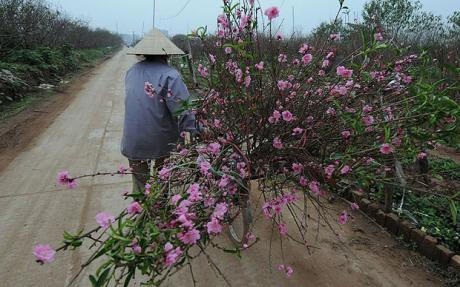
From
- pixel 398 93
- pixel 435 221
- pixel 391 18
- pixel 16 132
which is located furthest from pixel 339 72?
pixel 391 18

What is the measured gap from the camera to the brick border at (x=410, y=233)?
3.00 meters

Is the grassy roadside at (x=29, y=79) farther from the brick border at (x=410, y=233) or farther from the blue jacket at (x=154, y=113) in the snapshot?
the brick border at (x=410, y=233)

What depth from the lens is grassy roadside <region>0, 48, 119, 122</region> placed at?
30.2 ft

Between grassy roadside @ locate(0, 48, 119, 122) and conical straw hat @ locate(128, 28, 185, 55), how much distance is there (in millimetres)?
6153

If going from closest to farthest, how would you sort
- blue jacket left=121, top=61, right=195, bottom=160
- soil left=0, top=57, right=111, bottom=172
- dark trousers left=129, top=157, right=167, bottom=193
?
1. blue jacket left=121, top=61, right=195, bottom=160
2. dark trousers left=129, top=157, right=167, bottom=193
3. soil left=0, top=57, right=111, bottom=172

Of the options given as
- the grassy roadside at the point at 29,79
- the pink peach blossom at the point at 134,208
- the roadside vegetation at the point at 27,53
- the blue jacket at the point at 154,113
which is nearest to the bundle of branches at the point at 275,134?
the pink peach blossom at the point at 134,208

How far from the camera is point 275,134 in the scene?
8.06 ft

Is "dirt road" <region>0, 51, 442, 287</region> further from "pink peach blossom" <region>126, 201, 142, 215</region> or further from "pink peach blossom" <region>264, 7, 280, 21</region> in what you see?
"pink peach blossom" <region>264, 7, 280, 21</region>

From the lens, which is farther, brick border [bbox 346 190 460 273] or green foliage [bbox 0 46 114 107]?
green foliage [bbox 0 46 114 107]

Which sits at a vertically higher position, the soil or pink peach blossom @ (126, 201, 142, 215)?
pink peach blossom @ (126, 201, 142, 215)

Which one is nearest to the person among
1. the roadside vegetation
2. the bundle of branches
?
the bundle of branches

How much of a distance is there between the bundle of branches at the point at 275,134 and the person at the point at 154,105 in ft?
0.43

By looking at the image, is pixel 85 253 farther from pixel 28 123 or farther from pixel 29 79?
pixel 29 79

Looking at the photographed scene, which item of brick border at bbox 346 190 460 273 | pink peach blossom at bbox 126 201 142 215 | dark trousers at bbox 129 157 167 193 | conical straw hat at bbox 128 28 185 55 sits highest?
conical straw hat at bbox 128 28 185 55
